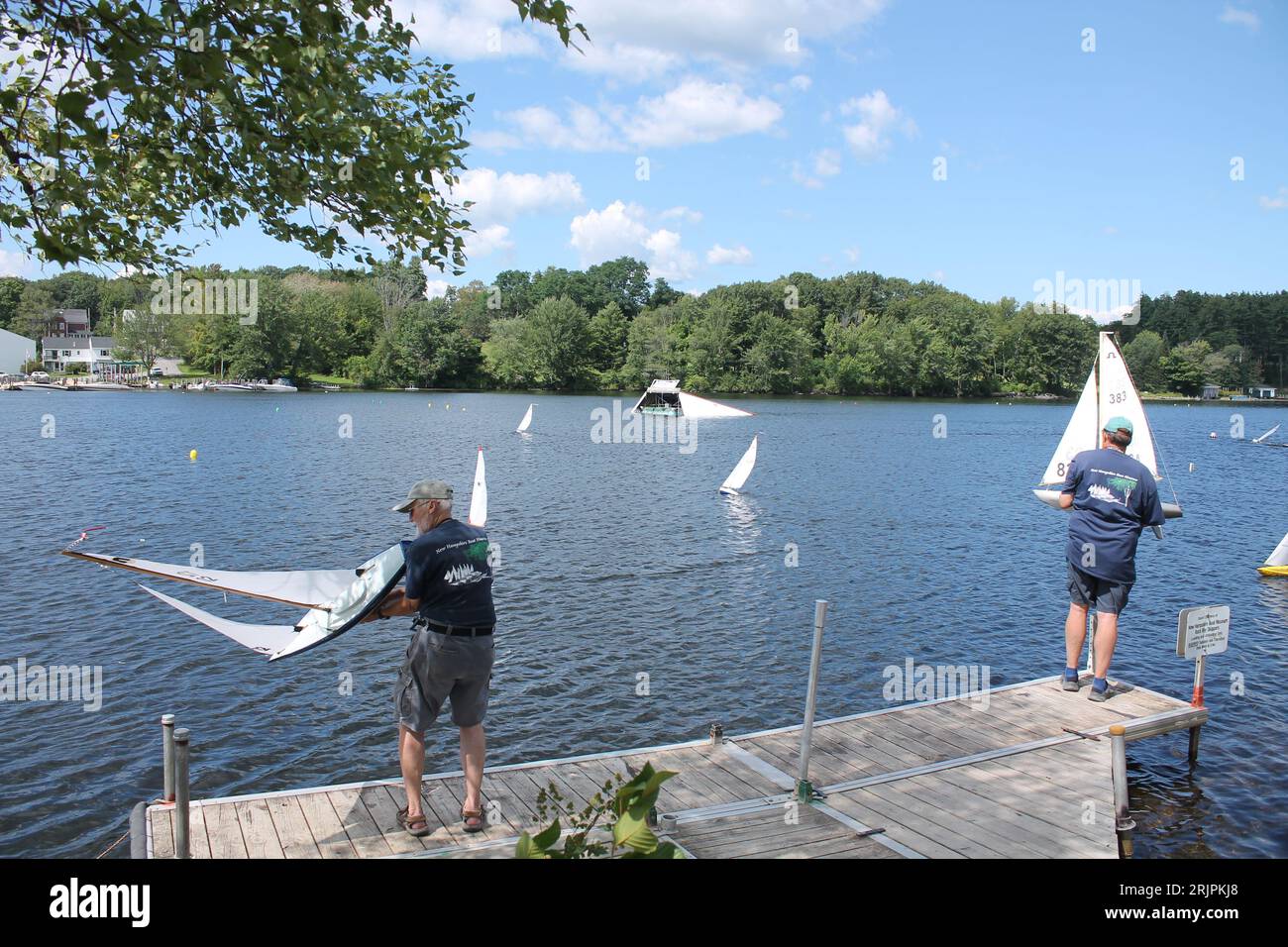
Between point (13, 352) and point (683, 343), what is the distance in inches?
3897

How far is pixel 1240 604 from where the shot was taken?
18547mm

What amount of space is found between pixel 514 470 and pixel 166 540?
57.8 ft

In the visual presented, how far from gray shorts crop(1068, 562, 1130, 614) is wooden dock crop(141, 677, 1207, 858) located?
1204 millimetres

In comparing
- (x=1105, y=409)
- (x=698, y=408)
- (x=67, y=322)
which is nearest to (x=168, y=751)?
(x=1105, y=409)

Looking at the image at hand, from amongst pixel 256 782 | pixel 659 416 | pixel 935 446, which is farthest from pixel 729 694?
pixel 659 416

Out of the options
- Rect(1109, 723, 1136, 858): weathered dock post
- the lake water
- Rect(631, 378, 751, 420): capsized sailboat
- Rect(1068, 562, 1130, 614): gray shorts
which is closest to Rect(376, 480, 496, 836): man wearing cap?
the lake water

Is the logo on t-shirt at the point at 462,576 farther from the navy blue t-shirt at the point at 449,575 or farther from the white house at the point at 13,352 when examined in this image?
the white house at the point at 13,352

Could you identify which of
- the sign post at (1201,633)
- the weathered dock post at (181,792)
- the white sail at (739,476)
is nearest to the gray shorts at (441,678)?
the weathered dock post at (181,792)

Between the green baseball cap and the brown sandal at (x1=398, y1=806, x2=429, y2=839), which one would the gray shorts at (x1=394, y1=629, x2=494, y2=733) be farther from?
the green baseball cap

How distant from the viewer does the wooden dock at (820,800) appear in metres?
6.71

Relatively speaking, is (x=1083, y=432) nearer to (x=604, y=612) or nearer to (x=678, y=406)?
(x=604, y=612)

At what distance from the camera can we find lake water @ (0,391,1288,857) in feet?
34.4
